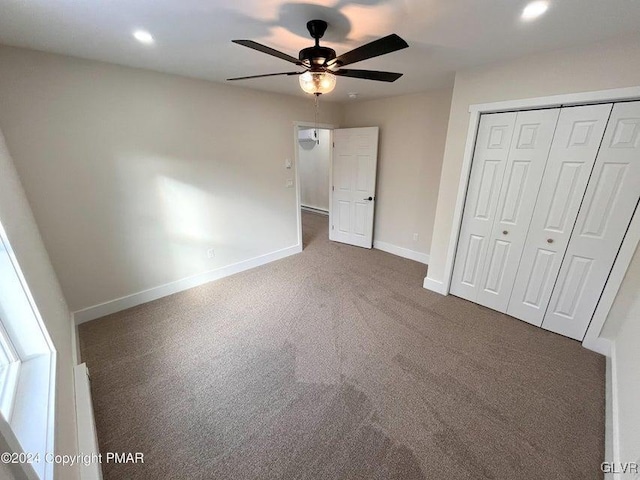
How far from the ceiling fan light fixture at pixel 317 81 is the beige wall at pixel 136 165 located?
178 centimetres

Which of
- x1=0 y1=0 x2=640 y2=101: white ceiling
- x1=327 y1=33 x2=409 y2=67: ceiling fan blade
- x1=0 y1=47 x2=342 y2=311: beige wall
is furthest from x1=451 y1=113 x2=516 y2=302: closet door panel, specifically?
x1=0 y1=47 x2=342 y2=311: beige wall

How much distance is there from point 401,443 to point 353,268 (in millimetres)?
2338

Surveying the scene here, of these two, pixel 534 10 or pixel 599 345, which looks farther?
pixel 599 345

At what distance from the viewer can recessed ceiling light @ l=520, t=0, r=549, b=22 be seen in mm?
1372

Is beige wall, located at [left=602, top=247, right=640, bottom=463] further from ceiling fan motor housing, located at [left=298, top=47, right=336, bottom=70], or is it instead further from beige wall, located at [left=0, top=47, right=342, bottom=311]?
beige wall, located at [left=0, top=47, right=342, bottom=311]

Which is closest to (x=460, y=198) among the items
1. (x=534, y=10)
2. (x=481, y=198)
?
(x=481, y=198)

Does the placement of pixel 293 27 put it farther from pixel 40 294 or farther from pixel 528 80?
pixel 40 294

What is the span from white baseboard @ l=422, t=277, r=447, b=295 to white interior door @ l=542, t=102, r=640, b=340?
945 mm

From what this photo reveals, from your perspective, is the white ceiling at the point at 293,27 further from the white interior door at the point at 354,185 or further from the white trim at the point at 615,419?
the white trim at the point at 615,419

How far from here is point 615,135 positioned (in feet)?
6.19

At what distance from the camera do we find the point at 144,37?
1.79 metres

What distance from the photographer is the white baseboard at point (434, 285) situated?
10.0 ft

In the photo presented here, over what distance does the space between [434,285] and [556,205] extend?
4.58 feet

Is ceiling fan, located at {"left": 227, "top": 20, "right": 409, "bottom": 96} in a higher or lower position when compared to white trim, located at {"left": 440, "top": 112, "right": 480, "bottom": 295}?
higher
